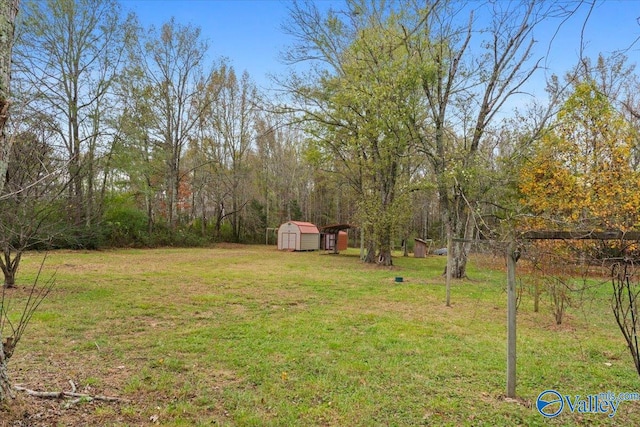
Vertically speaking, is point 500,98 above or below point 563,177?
above

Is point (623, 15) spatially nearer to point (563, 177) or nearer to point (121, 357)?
point (121, 357)

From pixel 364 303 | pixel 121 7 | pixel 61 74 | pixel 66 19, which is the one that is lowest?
pixel 364 303

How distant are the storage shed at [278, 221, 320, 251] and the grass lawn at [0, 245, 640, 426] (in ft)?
50.2

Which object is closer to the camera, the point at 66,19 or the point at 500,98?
the point at 500,98

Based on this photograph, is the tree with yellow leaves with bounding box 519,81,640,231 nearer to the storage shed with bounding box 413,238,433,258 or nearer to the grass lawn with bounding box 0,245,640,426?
the grass lawn with bounding box 0,245,640,426

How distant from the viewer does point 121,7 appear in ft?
56.9

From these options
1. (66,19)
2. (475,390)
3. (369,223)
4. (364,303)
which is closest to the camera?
(475,390)

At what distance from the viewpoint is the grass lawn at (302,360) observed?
2627 millimetres

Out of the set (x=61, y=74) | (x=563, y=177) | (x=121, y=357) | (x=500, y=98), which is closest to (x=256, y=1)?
(x=121, y=357)

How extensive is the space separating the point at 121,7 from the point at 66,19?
2.49m

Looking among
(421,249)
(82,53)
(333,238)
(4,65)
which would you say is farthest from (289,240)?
(4,65)

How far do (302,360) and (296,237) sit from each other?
748 inches

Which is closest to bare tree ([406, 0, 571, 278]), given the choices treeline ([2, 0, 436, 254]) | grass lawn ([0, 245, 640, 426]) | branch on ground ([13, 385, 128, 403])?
grass lawn ([0, 245, 640, 426])

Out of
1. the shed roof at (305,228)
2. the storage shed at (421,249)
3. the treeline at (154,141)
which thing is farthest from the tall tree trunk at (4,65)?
the storage shed at (421,249)
